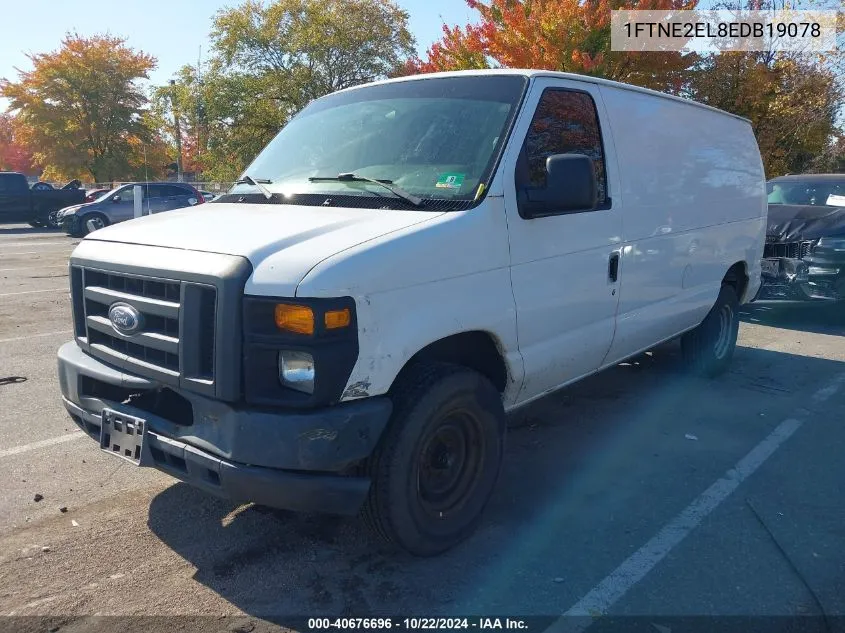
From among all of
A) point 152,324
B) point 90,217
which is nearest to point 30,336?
point 152,324

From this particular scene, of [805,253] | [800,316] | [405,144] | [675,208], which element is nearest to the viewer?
[405,144]

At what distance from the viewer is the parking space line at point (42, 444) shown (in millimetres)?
4461

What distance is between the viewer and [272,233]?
2990 millimetres

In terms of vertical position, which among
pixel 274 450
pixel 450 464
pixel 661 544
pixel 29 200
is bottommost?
pixel 661 544

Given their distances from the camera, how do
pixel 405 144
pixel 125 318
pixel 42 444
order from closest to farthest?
1. pixel 125 318
2. pixel 405 144
3. pixel 42 444

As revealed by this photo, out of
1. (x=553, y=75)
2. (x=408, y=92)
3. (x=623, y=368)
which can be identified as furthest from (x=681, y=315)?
(x=408, y=92)

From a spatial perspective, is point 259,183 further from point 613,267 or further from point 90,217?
point 90,217

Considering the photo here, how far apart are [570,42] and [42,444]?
44.8 feet

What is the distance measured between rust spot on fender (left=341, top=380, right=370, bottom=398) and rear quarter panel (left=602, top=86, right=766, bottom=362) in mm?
2166

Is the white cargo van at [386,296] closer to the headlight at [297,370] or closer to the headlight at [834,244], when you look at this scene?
the headlight at [297,370]

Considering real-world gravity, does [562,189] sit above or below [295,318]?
above

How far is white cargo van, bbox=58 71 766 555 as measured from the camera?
2.72 meters

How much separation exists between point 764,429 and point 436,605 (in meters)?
3.22

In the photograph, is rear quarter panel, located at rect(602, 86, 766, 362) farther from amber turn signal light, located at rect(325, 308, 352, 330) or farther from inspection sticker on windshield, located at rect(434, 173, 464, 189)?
amber turn signal light, located at rect(325, 308, 352, 330)
